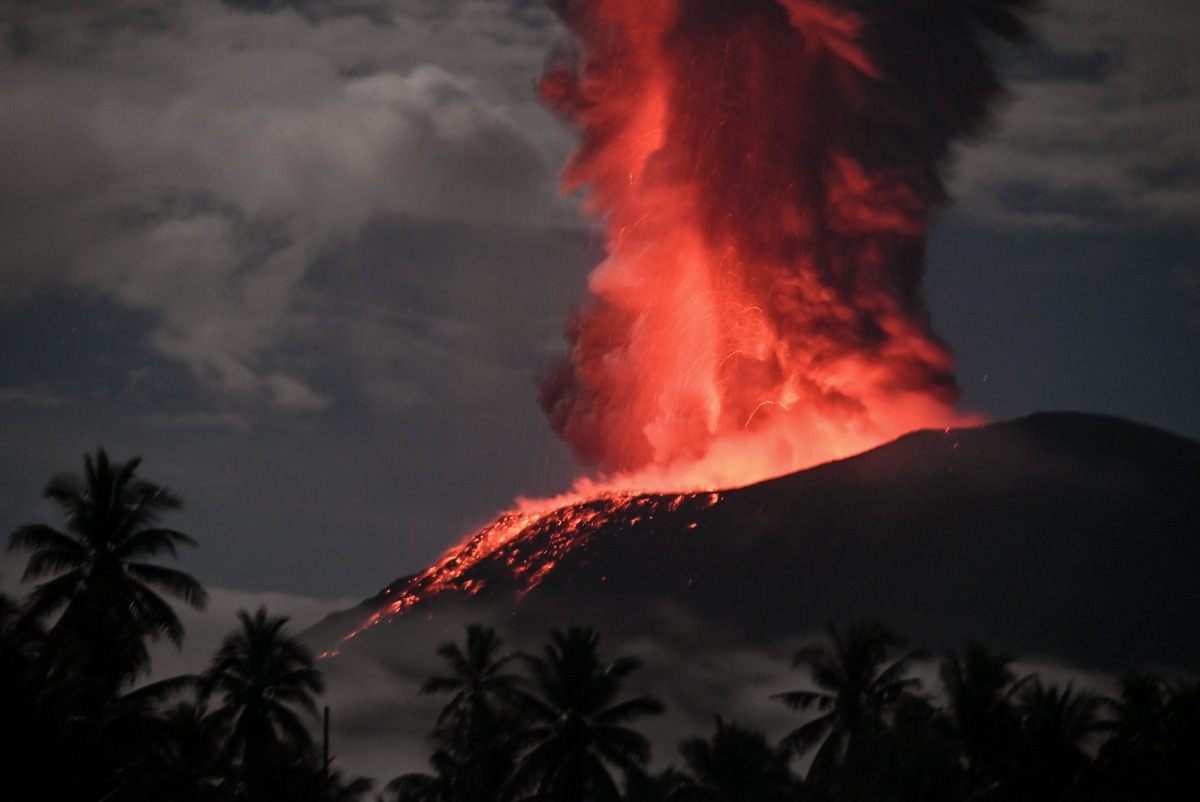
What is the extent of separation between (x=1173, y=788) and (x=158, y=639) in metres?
24.5

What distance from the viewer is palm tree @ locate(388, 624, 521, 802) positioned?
1748 inches

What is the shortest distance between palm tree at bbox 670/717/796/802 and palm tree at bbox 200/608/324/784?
11.0 metres

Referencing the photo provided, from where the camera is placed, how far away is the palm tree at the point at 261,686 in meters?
42.4

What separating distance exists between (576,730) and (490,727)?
449cm

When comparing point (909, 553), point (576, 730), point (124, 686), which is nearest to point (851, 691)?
point (576, 730)

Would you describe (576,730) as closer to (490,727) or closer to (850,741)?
(490,727)

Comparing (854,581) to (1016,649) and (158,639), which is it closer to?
(1016,649)

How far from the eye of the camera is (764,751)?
4459 centimetres

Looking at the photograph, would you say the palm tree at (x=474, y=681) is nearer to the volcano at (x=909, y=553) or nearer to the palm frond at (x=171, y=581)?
the palm frond at (x=171, y=581)

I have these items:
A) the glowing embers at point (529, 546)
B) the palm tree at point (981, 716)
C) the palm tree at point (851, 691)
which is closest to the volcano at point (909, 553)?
the glowing embers at point (529, 546)

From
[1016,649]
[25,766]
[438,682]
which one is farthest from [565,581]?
[25,766]

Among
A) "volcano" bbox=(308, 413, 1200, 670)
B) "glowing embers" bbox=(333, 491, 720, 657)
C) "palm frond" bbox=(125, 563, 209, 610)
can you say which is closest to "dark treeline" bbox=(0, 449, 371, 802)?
"palm frond" bbox=(125, 563, 209, 610)

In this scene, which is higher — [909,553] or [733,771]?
[909,553]

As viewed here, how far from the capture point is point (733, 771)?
4347cm
